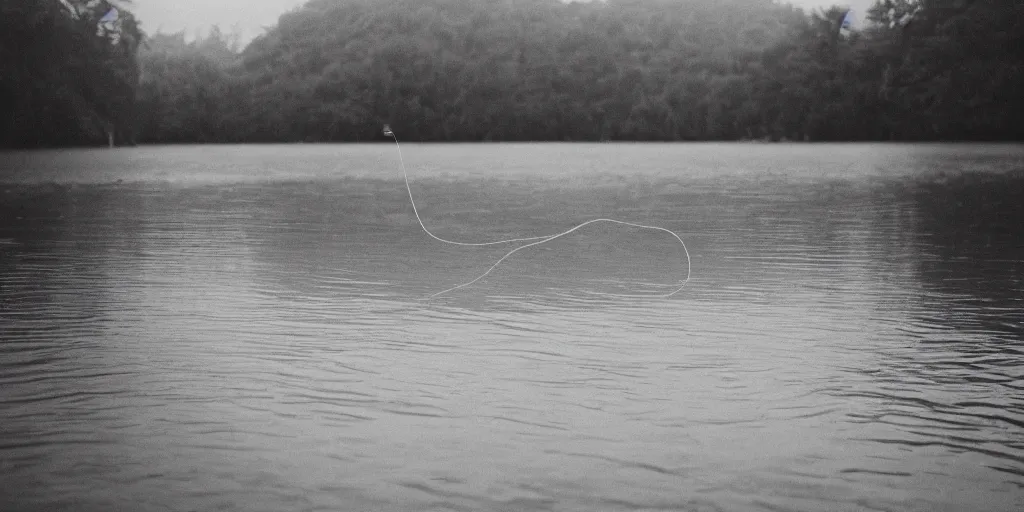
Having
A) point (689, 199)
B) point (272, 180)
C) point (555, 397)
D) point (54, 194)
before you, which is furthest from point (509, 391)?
point (272, 180)

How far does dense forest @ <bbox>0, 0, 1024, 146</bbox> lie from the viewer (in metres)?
88.1

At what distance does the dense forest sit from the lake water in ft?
237

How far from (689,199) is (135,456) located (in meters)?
22.1

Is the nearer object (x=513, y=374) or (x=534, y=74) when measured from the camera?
(x=513, y=374)

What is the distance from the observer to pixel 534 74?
13375 centimetres

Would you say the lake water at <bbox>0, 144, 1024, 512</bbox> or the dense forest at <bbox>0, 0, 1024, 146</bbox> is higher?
the dense forest at <bbox>0, 0, 1024, 146</bbox>

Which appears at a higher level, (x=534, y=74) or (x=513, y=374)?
(x=534, y=74)

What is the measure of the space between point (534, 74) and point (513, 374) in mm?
127517

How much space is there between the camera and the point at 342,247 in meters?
16.2

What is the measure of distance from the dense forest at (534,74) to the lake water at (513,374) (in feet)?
237

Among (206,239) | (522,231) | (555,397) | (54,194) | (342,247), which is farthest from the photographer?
(54,194)

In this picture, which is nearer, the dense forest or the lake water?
the lake water

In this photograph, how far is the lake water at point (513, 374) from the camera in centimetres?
574

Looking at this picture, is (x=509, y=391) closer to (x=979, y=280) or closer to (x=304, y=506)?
(x=304, y=506)
